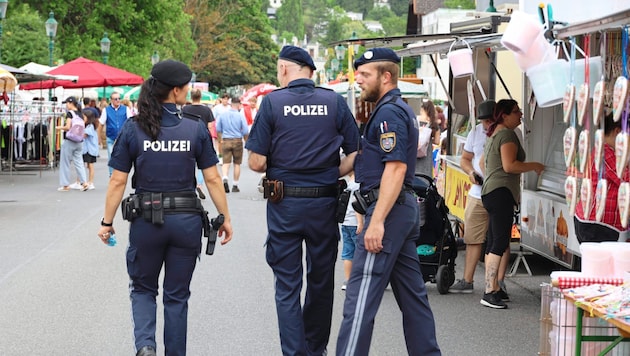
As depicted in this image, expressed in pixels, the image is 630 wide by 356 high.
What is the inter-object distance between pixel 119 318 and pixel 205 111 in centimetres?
879

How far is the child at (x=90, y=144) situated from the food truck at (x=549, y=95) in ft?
27.6

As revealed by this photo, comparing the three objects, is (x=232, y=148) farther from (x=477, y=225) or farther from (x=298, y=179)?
(x=298, y=179)

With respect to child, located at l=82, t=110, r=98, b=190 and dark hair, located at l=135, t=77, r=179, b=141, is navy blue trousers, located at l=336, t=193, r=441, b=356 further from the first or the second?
child, located at l=82, t=110, r=98, b=190

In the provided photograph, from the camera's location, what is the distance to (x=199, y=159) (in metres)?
6.53

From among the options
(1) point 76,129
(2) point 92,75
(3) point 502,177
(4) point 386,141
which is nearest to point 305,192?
(4) point 386,141

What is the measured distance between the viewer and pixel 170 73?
6.37m

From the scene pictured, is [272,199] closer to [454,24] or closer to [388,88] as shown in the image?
[388,88]

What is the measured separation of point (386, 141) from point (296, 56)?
3.46 feet

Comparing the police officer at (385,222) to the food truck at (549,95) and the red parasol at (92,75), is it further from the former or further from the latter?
the red parasol at (92,75)

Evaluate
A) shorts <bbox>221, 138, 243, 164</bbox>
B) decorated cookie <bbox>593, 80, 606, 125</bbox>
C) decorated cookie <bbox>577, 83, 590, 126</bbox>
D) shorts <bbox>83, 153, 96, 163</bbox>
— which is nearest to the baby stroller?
decorated cookie <bbox>577, 83, 590, 126</bbox>

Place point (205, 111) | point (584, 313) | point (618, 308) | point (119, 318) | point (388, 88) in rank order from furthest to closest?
point (205, 111)
point (119, 318)
point (388, 88)
point (584, 313)
point (618, 308)

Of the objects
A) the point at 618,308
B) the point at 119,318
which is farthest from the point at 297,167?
the point at 119,318

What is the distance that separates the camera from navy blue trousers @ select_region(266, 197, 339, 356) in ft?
21.7

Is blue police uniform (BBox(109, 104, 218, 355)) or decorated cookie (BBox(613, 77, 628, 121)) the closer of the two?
decorated cookie (BBox(613, 77, 628, 121))
